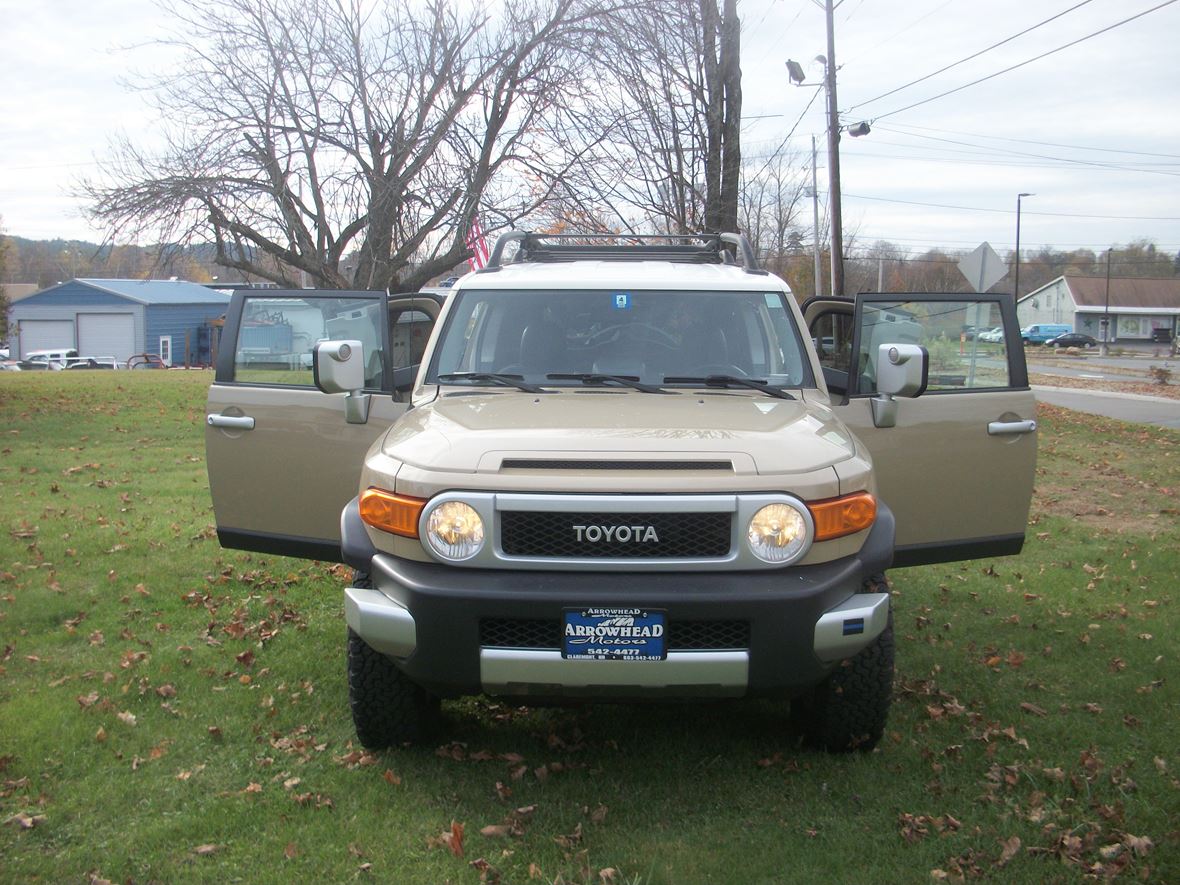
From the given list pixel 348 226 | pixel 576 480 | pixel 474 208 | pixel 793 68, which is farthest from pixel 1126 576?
pixel 793 68

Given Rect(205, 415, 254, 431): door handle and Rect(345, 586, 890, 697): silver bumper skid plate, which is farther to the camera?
Rect(205, 415, 254, 431): door handle

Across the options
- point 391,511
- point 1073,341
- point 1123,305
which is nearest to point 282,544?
point 391,511

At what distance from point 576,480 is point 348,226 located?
11.8 m

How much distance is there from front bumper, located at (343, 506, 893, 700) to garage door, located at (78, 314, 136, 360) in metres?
61.8

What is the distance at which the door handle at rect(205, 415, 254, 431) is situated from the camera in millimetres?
5367

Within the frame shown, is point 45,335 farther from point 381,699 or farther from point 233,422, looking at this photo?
point 381,699

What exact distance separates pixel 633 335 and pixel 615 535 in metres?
1.64

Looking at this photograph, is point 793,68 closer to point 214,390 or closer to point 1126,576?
point 1126,576

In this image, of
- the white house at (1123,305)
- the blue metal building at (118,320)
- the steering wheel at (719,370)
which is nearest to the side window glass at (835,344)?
the steering wheel at (719,370)

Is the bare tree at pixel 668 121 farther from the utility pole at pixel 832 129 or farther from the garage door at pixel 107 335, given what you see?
the garage door at pixel 107 335

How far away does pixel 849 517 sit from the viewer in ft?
12.7

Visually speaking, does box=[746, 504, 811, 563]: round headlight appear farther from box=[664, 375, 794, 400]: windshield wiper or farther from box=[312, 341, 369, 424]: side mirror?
box=[312, 341, 369, 424]: side mirror

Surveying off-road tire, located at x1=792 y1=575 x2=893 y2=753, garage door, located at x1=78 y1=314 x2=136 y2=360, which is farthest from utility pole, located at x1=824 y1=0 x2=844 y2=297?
garage door, located at x1=78 y1=314 x2=136 y2=360

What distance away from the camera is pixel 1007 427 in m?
5.36
